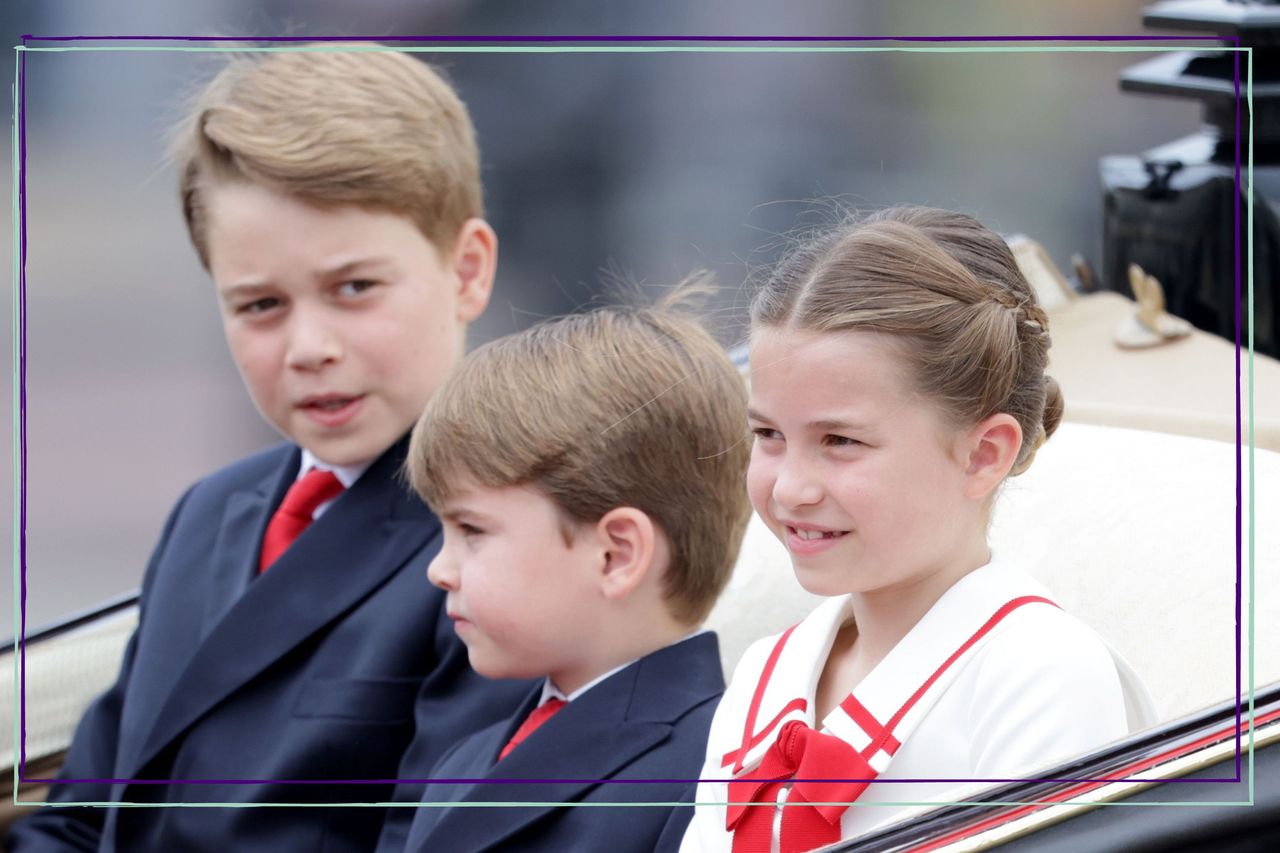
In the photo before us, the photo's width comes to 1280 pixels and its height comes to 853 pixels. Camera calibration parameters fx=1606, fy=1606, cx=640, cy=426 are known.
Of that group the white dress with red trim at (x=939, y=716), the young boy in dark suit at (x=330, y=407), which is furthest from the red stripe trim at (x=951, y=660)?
the young boy in dark suit at (x=330, y=407)

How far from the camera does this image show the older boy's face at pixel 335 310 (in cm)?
125

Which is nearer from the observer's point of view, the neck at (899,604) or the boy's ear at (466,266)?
the neck at (899,604)

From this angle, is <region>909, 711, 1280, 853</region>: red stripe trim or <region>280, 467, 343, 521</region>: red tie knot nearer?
<region>909, 711, 1280, 853</region>: red stripe trim

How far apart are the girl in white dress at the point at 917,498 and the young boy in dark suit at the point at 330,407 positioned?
468 mm

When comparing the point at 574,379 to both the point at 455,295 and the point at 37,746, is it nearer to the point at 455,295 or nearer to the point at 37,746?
the point at 455,295

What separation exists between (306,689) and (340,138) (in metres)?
0.45

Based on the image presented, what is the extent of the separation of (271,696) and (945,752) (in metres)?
0.67

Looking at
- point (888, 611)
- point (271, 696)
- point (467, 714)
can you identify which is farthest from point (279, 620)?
point (888, 611)

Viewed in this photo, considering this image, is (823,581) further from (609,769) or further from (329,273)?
(329,273)

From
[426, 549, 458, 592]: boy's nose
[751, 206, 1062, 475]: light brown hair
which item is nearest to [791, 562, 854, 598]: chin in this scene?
[751, 206, 1062, 475]: light brown hair

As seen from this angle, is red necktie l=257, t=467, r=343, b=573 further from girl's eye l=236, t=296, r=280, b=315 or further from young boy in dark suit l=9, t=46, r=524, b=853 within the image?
girl's eye l=236, t=296, r=280, b=315

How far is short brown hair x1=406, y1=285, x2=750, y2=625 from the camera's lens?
1.07 metres

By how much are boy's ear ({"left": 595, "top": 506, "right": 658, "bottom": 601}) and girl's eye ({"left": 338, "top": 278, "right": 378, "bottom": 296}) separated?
290 millimetres

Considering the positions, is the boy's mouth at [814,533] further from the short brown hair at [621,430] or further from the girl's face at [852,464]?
the short brown hair at [621,430]
